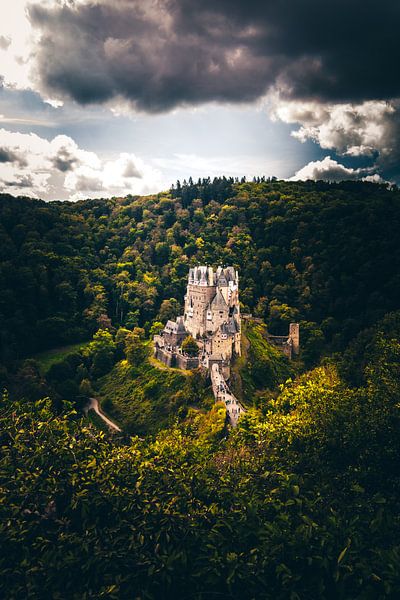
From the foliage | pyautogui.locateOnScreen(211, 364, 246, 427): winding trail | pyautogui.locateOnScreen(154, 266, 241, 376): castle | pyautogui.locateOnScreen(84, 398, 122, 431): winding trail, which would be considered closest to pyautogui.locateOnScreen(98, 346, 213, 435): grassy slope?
pyautogui.locateOnScreen(84, 398, 122, 431): winding trail

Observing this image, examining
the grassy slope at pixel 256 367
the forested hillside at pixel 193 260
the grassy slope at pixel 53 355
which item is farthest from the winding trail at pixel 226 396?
the grassy slope at pixel 53 355

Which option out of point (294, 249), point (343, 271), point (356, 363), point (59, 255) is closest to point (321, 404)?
point (356, 363)

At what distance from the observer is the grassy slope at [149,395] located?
144ft

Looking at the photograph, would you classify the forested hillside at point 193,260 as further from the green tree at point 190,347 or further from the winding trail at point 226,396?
the winding trail at point 226,396

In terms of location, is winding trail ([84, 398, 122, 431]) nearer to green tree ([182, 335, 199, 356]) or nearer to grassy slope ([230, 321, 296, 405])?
green tree ([182, 335, 199, 356])

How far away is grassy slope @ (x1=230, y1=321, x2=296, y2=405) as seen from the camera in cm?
4753

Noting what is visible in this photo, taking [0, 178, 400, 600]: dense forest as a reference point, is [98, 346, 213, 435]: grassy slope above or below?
below

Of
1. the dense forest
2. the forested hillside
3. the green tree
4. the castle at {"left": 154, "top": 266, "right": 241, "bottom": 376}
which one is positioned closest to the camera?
the dense forest

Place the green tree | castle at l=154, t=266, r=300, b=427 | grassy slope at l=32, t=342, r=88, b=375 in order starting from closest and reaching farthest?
castle at l=154, t=266, r=300, b=427
the green tree
grassy slope at l=32, t=342, r=88, b=375

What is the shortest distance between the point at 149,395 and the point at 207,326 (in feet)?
34.8

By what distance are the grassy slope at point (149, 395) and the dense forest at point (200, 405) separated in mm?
213

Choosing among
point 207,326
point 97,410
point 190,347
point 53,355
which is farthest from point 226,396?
point 53,355

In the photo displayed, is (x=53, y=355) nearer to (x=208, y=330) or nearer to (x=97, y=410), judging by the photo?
(x=97, y=410)

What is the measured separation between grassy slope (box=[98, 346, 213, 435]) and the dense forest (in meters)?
0.21
